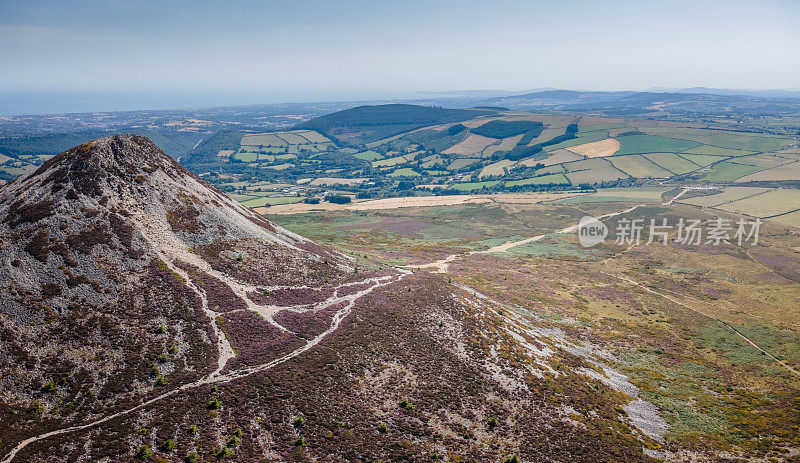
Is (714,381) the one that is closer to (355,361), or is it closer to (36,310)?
(355,361)

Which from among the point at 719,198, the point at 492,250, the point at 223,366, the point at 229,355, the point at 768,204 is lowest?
the point at 492,250

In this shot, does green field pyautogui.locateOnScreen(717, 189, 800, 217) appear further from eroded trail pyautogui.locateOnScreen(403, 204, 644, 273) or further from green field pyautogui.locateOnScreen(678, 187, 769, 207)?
eroded trail pyautogui.locateOnScreen(403, 204, 644, 273)

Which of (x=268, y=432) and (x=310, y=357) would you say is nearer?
(x=268, y=432)

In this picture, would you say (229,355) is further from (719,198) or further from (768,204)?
(719,198)

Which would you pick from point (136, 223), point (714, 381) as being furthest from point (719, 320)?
point (136, 223)

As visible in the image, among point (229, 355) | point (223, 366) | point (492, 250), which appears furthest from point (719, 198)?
point (223, 366)

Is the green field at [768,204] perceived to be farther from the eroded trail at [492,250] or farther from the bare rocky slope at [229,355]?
the bare rocky slope at [229,355]

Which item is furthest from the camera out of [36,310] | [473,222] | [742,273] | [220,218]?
[473,222]

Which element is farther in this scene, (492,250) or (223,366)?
(492,250)
